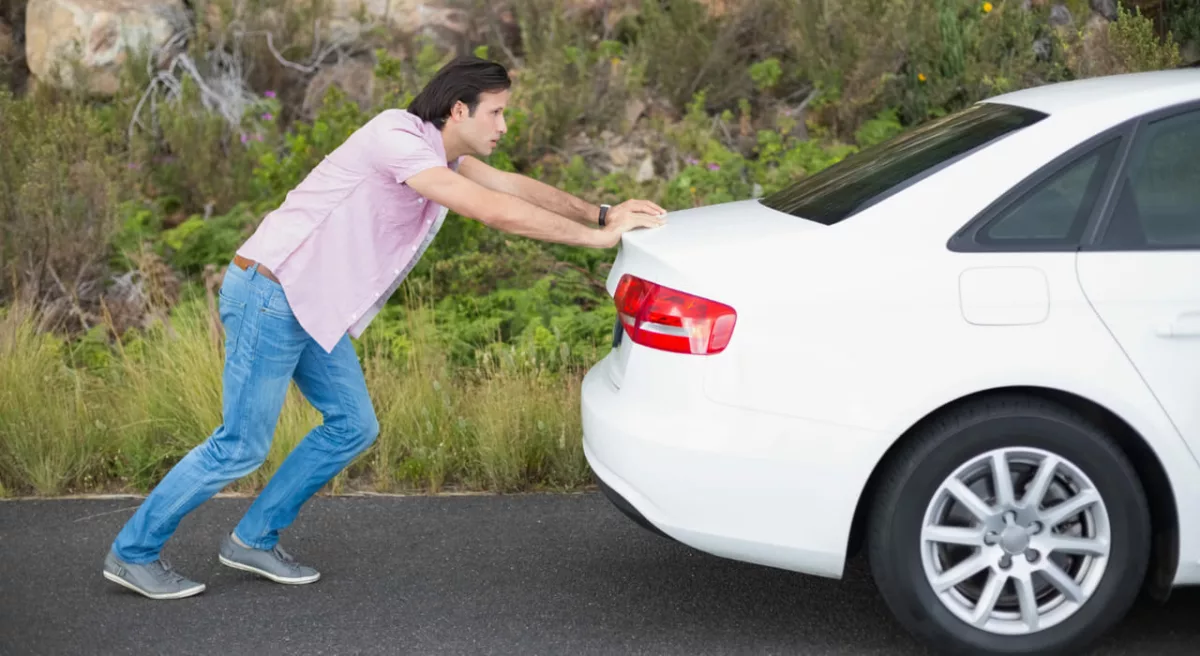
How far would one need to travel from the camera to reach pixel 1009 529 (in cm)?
405

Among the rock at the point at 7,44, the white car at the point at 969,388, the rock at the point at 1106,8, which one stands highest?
the rock at the point at 1106,8

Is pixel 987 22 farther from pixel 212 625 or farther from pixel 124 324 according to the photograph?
pixel 212 625

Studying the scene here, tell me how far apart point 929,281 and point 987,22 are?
22.7 feet

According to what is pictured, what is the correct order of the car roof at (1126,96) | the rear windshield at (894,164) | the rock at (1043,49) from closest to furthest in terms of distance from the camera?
1. the car roof at (1126,96)
2. the rear windshield at (894,164)
3. the rock at (1043,49)

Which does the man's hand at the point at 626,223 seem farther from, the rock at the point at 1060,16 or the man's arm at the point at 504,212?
the rock at the point at 1060,16

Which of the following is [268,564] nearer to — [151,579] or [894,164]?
[151,579]

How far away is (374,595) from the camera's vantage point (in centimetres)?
497

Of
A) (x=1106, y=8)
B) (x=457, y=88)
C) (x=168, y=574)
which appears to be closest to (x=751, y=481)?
(x=457, y=88)

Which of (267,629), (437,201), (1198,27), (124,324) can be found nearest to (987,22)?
(1198,27)

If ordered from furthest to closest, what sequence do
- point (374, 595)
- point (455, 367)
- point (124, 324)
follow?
point (124, 324) → point (455, 367) → point (374, 595)

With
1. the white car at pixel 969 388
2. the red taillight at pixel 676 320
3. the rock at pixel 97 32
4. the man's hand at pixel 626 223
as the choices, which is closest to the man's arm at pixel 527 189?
the man's hand at pixel 626 223

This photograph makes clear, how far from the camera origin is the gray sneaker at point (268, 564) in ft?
→ 16.8

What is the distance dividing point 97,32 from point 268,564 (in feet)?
24.3

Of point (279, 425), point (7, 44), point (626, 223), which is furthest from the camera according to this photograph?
point (7, 44)
